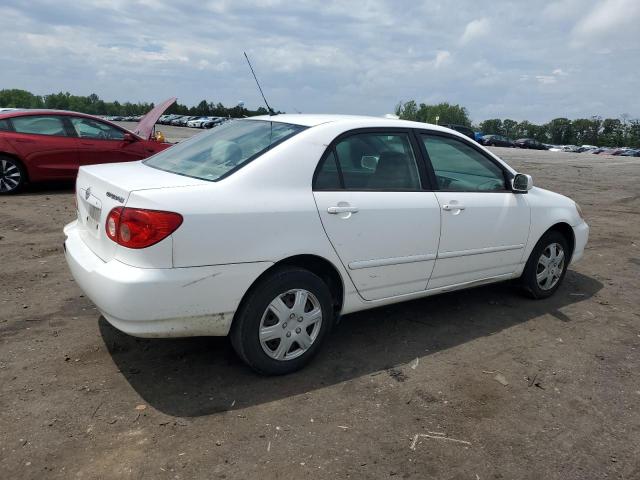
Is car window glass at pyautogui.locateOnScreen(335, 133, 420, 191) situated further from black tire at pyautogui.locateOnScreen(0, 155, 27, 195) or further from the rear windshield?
black tire at pyautogui.locateOnScreen(0, 155, 27, 195)

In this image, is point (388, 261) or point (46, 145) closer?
point (388, 261)

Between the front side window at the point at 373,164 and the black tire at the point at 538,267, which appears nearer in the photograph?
the front side window at the point at 373,164

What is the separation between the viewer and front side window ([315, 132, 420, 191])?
3.63m

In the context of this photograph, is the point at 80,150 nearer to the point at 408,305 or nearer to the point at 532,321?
the point at 408,305

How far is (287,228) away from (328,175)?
0.52m

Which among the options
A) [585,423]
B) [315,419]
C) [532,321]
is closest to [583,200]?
[532,321]

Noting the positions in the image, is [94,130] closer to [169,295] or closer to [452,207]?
[452,207]

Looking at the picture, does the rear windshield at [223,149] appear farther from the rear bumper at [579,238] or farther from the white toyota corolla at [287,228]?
the rear bumper at [579,238]

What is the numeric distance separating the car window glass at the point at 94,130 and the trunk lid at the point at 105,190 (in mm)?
6535

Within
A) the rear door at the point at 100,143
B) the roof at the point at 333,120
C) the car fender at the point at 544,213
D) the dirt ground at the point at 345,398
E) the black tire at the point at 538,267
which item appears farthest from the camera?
the rear door at the point at 100,143

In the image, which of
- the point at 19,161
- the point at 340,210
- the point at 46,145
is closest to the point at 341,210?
the point at 340,210

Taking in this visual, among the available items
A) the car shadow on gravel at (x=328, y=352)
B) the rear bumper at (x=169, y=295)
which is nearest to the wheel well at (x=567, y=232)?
the car shadow on gravel at (x=328, y=352)

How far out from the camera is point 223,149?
3699 mm

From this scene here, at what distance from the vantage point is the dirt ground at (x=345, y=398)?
8.87 ft
